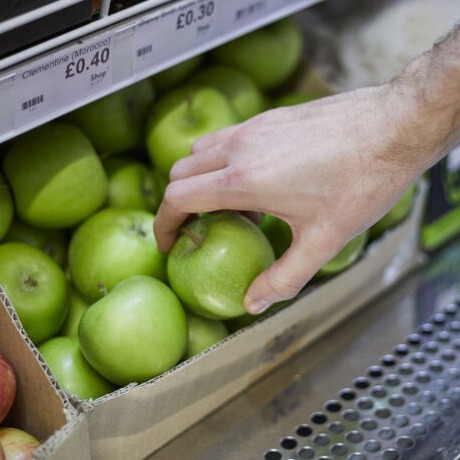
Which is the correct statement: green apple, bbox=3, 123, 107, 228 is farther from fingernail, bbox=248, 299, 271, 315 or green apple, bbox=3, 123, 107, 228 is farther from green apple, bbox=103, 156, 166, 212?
fingernail, bbox=248, 299, 271, 315

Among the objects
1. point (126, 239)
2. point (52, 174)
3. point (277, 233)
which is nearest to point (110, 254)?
point (126, 239)

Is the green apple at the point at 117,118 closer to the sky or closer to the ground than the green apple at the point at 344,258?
closer to the sky

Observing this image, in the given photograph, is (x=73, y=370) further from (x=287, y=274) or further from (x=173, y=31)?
(x=173, y=31)

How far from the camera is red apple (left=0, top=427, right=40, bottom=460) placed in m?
0.93

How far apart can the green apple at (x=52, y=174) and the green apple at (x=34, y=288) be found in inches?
2.5

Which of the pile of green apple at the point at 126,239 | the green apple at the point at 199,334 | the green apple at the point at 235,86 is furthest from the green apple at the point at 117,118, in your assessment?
the green apple at the point at 199,334

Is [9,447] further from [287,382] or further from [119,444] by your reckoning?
[287,382]

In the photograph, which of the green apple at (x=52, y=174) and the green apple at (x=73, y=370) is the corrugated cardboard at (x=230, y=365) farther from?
the green apple at (x=52, y=174)

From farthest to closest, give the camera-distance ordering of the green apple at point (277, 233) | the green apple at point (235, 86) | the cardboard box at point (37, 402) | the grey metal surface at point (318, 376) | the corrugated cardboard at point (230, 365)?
the green apple at point (235, 86), the green apple at point (277, 233), the grey metal surface at point (318, 376), the corrugated cardboard at point (230, 365), the cardboard box at point (37, 402)

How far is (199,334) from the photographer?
1.19m

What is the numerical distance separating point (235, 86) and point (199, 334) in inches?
18.9

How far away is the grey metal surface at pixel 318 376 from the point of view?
3.76 feet

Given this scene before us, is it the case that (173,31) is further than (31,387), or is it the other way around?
(173,31)

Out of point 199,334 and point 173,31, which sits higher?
point 173,31
